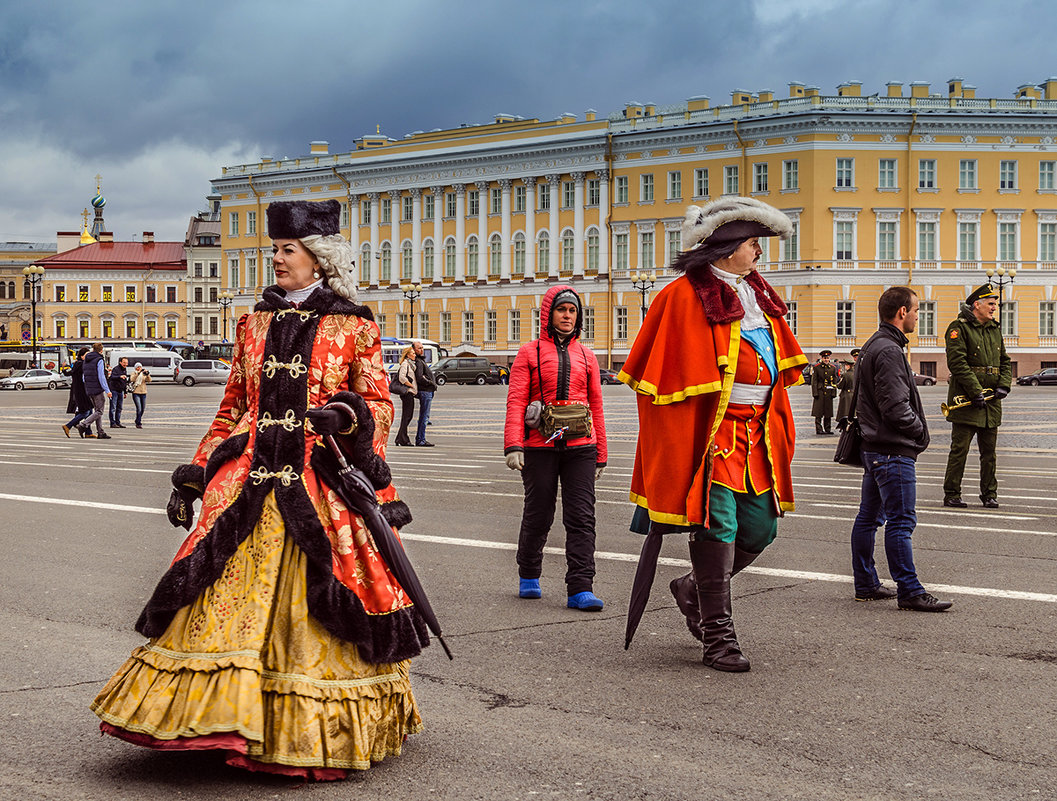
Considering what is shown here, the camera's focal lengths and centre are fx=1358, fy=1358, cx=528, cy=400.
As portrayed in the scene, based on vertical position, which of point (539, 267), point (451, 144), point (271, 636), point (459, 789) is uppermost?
point (451, 144)

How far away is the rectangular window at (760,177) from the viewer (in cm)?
7019

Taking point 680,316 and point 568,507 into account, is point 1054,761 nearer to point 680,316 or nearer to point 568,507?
point 680,316

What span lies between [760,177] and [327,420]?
224 ft

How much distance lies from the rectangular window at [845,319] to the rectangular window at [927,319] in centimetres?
327

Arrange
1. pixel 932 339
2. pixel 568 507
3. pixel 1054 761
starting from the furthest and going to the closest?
pixel 932 339 < pixel 568 507 < pixel 1054 761

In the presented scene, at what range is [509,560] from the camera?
359 inches

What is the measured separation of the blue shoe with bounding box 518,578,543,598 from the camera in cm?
774

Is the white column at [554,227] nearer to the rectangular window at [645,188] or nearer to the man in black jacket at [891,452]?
the rectangular window at [645,188]

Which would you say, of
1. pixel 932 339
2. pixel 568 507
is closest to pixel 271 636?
pixel 568 507

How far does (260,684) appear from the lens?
418cm

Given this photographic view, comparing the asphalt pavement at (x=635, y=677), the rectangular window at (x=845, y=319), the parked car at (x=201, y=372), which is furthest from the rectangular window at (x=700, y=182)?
the asphalt pavement at (x=635, y=677)

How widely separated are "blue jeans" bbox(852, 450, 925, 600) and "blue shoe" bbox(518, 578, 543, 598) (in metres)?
1.80

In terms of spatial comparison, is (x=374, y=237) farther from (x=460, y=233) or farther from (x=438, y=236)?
(x=460, y=233)

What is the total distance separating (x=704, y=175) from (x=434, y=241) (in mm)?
18575
